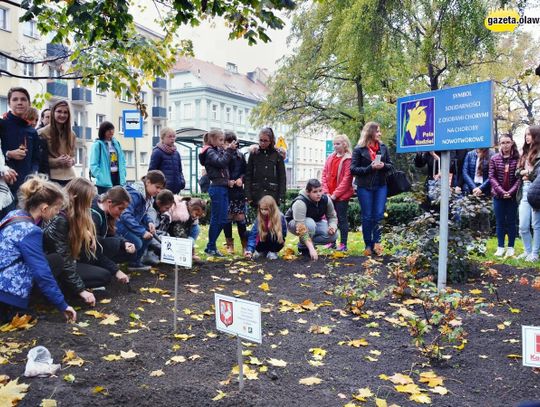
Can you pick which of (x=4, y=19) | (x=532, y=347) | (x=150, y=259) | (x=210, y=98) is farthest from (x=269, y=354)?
(x=210, y=98)

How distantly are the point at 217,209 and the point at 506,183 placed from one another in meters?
4.07

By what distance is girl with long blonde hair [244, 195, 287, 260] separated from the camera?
6793mm

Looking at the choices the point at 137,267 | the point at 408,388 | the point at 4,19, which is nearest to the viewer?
the point at 408,388

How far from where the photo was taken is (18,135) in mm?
5438

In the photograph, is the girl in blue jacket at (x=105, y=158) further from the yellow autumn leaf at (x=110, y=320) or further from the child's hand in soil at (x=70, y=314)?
the child's hand in soil at (x=70, y=314)

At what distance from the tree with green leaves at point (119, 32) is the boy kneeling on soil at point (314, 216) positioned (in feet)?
8.40

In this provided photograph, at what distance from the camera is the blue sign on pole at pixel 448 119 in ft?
14.7

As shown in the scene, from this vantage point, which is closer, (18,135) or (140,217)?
(18,135)

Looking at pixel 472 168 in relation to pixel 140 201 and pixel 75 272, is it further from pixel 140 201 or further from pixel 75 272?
pixel 75 272

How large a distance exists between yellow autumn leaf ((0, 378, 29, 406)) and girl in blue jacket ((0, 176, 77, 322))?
1025 mm

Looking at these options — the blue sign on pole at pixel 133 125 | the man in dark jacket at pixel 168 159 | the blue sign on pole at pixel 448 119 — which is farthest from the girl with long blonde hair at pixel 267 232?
the blue sign on pole at pixel 133 125

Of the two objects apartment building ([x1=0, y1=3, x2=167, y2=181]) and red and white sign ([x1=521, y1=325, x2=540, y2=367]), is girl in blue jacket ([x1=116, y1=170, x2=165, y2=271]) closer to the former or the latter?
red and white sign ([x1=521, y1=325, x2=540, y2=367])

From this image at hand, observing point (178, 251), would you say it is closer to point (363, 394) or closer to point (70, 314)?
point (70, 314)

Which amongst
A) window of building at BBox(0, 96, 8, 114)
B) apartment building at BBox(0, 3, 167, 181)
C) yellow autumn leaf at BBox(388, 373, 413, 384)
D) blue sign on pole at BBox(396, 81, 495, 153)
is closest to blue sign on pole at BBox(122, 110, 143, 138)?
blue sign on pole at BBox(396, 81, 495, 153)
